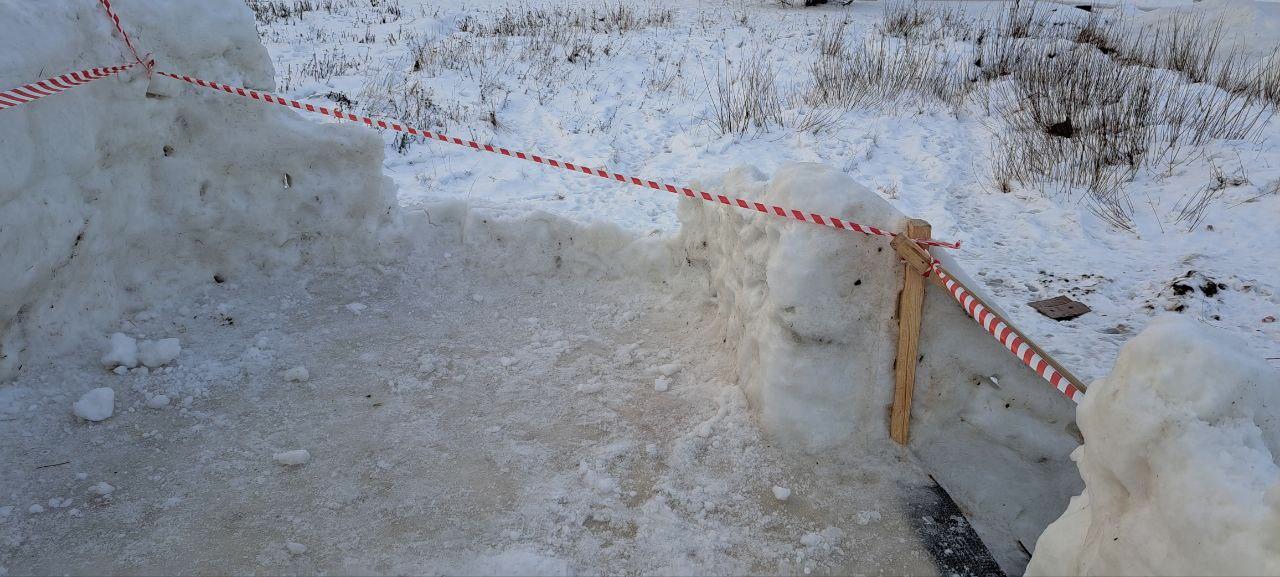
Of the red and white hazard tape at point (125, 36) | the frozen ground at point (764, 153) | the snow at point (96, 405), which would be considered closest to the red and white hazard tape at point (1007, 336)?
the frozen ground at point (764, 153)

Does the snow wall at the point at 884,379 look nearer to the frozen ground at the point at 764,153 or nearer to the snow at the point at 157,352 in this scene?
the frozen ground at the point at 764,153

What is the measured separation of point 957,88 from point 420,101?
601 cm

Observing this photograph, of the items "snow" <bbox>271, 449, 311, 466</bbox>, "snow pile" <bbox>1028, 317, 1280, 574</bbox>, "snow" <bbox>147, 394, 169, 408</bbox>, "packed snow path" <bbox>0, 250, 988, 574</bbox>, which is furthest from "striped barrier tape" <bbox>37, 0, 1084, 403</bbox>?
"snow" <bbox>271, 449, 311, 466</bbox>

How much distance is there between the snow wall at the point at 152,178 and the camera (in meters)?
4.12

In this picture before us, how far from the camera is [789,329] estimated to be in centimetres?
385

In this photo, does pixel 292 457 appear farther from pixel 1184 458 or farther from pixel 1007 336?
pixel 1184 458

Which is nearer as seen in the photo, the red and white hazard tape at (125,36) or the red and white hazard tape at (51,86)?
the red and white hazard tape at (51,86)

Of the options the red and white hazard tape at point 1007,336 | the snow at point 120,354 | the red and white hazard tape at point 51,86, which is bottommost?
the snow at point 120,354

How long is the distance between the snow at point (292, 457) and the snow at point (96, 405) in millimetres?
940

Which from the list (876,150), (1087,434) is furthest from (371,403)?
(876,150)

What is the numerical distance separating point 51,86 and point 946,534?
4638 mm

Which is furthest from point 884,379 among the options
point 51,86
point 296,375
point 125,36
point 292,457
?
point 125,36

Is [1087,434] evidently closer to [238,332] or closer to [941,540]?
[941,540]

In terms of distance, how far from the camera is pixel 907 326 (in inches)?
145
